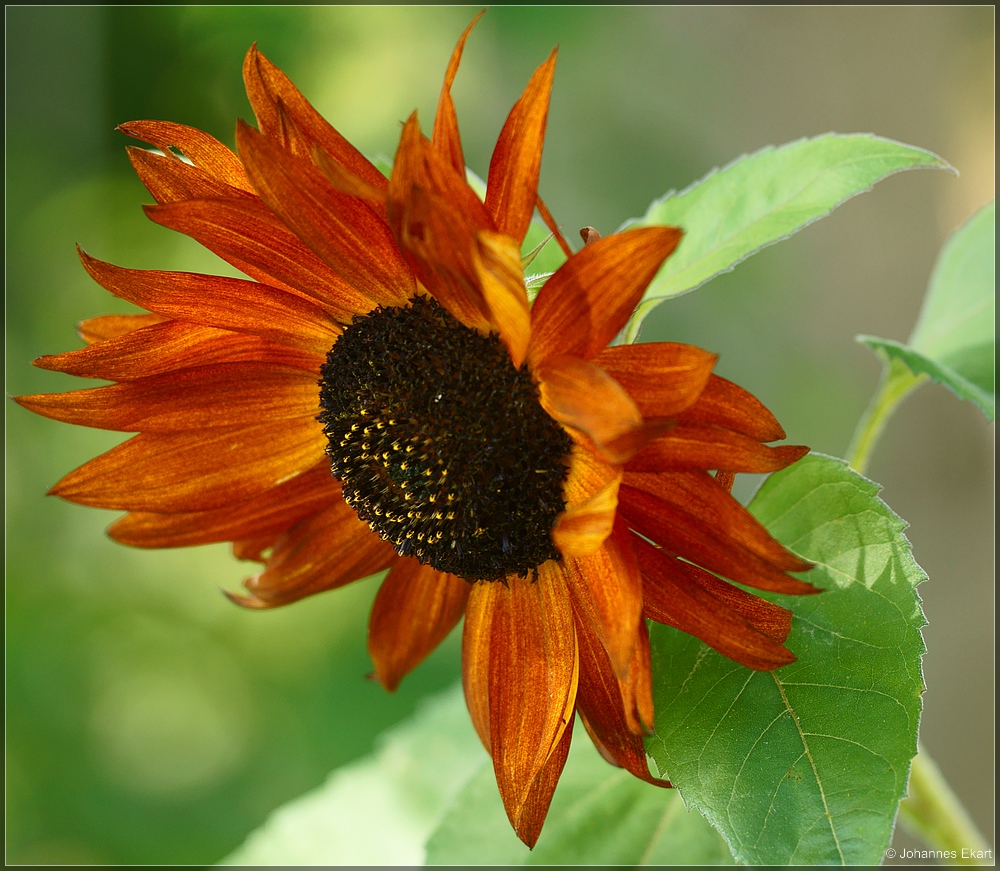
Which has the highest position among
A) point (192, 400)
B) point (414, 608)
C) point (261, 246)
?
point (261, 246)

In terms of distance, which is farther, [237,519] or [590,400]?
[237,519]

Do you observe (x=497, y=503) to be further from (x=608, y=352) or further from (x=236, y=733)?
(x=236, y=733)

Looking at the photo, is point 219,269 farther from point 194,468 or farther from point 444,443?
point 444,443

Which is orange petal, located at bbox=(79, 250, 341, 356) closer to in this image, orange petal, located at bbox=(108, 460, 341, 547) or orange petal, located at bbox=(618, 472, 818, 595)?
orange petal, located at bbox=(108, 460, 341, 547)

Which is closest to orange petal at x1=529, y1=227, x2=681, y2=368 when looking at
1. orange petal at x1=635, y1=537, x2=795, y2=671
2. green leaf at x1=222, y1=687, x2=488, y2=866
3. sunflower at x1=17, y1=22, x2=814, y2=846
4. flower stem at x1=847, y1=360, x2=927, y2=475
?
sunflower at x1=17, y1=22, x2=814, y2=846

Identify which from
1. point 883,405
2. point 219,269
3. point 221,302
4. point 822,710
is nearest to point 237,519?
point 221,302

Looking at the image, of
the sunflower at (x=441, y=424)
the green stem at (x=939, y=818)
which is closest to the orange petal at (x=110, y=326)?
the sunflower at (x=441, y=424)

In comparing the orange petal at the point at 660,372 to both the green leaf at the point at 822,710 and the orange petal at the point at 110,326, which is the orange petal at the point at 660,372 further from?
the orange petal at the point at 110,326
